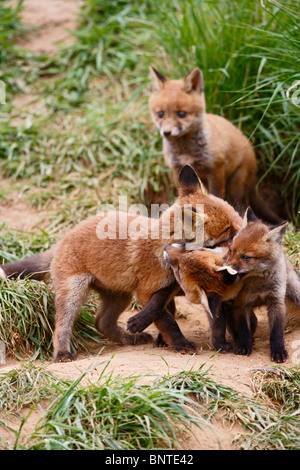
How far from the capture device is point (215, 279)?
4719mm

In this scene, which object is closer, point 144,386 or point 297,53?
point 144,386

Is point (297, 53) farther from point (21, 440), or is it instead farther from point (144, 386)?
point (21, 440)

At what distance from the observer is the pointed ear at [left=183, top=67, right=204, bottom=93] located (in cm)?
764

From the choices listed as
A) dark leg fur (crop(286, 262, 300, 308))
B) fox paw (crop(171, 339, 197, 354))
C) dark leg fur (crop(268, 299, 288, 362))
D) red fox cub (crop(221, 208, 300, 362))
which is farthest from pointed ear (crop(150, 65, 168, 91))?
fox paw (crop(171, 339, 197, 354))

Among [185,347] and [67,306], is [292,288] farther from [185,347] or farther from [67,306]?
[67,306]

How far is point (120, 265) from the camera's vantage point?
5355 mm

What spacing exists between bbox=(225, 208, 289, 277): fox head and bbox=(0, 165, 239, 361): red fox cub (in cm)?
16

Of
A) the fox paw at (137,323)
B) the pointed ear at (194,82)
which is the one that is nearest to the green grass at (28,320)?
the fox paw at (137,323)

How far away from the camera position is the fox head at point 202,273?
4.71 m

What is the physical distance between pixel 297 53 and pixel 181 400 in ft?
13.5

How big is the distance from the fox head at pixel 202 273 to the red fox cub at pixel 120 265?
23 centimetres

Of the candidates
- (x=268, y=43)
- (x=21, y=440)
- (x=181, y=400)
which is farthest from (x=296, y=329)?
(x=268, y=43)

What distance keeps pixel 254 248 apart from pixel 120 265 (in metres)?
1.25

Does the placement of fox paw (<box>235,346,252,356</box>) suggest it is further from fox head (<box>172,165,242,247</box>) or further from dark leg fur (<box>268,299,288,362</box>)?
fox head (<box>172,165,242,247</box>)
